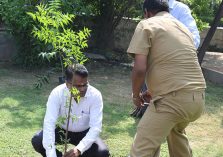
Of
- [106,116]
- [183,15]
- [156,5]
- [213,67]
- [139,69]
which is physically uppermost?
[156,5]

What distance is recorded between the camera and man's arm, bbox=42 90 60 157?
11.8ft

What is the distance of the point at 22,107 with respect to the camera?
5844 millimetres

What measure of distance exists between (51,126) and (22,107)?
225 centimetres

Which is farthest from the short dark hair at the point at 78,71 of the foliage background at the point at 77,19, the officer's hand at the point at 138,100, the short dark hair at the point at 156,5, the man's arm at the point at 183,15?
the foliage background at the point at 77,19

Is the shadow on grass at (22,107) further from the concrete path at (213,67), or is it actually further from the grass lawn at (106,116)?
the concrete path at (213,67)

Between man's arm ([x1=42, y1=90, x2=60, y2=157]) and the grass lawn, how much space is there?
30.6 inches

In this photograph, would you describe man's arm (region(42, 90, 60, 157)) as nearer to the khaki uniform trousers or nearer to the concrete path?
the khaki uniform trousers

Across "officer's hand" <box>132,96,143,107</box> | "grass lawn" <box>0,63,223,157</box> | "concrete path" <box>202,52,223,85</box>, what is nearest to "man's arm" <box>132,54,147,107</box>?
"officer's hand" <box>132,96,143,107</box>

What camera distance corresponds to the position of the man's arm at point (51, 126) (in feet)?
11.8

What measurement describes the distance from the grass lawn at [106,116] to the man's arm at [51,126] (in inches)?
30.6

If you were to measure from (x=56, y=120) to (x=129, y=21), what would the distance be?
6.22m

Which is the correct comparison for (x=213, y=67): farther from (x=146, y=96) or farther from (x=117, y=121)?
(x=146, y=96)

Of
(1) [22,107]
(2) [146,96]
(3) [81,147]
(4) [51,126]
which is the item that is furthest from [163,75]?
(1) [22,107]

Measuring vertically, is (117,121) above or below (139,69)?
below
